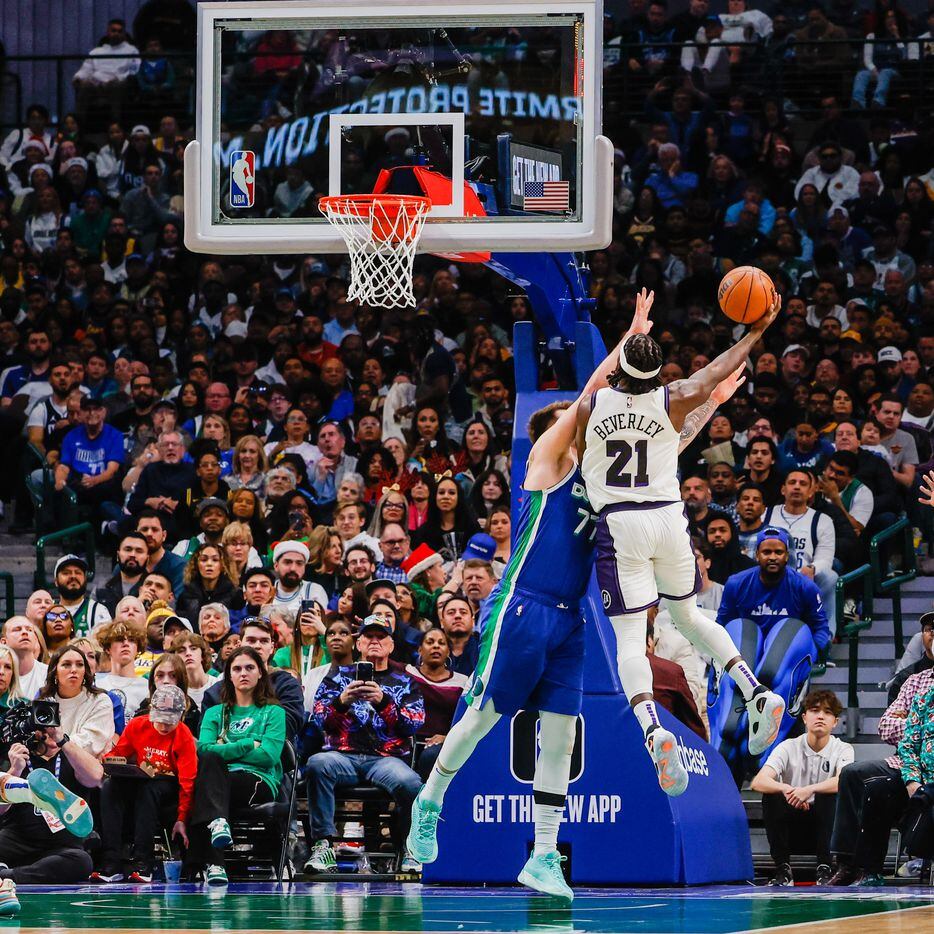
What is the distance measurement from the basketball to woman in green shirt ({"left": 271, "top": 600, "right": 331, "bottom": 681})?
196 inches

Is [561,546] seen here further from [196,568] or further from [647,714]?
[196,568]

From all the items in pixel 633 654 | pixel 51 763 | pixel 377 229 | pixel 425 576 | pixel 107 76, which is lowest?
pixel 51 763

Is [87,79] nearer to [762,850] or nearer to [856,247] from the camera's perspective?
[856,247]

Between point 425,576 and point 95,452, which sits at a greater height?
point 95,452

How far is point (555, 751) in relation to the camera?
1044cm

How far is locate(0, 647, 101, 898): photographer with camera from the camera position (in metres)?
11.9

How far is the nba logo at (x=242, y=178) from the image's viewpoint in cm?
1134

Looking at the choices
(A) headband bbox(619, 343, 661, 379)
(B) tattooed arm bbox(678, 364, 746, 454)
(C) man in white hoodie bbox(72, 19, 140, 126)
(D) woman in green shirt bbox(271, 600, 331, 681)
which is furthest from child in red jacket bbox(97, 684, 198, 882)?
(C) man in white hoodie bbox(72, 19, 140, 126)

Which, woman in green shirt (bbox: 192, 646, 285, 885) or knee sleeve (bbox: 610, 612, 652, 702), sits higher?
knee sleeve (bbox: 610, 612, 652, 702)

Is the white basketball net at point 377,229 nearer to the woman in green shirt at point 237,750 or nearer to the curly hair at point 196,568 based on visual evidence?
the woman in green shirt at point 237,750

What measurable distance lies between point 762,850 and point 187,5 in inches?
639

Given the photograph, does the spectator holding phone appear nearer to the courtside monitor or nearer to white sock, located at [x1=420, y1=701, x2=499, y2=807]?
white sock, located at [x1=420, y1=701, x2=499, y2=807]

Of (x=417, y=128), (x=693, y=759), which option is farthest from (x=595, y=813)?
(x=417, y=128)

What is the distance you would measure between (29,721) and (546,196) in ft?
15.0
